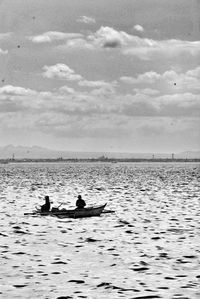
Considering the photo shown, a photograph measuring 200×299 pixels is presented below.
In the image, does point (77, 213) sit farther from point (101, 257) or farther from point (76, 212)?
point (101, 257)

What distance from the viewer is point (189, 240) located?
24.9 meters

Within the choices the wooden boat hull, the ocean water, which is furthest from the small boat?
the ocean water

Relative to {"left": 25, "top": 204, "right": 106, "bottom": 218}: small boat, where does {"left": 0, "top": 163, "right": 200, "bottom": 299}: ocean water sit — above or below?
below

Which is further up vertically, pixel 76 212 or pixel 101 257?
pixel 76 212

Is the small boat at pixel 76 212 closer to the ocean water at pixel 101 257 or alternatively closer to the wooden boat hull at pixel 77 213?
the wooden boat hull at pixel 77 213

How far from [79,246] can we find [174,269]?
641 centimetres

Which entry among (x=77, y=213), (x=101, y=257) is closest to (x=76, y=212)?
(x=77, y=213)

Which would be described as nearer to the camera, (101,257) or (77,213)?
(101,257)

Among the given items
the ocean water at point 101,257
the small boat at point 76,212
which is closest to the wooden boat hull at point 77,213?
the small boat at point 76,212

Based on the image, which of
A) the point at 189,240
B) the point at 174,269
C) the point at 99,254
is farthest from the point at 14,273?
the point at 189,240

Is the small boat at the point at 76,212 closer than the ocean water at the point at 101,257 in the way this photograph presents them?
No

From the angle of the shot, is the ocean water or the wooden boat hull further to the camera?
the wooden boat hull

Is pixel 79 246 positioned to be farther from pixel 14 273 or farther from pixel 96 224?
pixel 96 224

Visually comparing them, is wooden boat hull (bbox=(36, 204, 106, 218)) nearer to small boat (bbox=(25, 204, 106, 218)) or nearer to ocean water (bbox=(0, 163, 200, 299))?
small boat (bbox=(25, 204, 106, 218))
